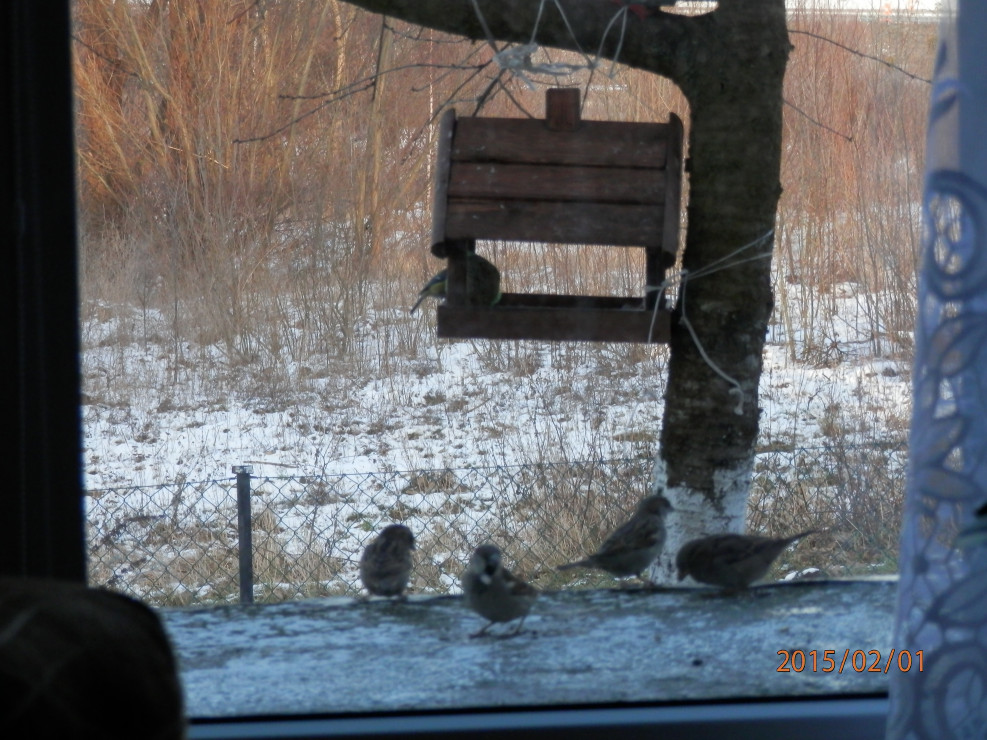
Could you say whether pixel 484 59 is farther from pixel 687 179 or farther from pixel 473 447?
pixel 473 447

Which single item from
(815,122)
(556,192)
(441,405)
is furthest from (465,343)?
(815,122)

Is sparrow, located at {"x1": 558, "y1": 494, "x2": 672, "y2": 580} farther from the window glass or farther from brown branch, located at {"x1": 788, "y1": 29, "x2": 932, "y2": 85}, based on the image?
brown branch, located at {"x1": 788, "y1": 29, "x2": 932, "y2": 85}

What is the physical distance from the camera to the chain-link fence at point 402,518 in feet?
5.89

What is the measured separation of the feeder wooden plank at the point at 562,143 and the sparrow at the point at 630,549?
2.06 feet

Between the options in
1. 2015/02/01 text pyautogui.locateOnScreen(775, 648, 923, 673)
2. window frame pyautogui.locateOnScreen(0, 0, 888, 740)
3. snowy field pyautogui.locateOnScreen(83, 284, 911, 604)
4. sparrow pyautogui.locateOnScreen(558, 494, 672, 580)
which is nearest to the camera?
window frame pyautogui.locateOnScreen(0, 0, 888, 740)

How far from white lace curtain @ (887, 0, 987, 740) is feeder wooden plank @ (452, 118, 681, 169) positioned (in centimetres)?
75

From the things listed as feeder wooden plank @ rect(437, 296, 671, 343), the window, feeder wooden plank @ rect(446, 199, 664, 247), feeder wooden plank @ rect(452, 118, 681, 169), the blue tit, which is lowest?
the window

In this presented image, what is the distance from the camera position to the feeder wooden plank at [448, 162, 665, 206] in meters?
1.61

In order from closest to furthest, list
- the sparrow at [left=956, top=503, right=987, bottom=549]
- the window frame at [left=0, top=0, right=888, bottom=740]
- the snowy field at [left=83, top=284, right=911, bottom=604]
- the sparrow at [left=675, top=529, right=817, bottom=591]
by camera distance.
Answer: the sparrow at [left=956, top=503, right=987, bottom=549] → the window frame at [left=0, top=0, right=888, bottom=740] → the sparrow at [left=675, top=529, right=817, bottom=591] → the snowy field at [left=83, top=284, right=911, bottom=604]

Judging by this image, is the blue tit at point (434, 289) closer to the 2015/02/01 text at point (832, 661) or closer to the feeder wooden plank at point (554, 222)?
the feeder wooden plank at point (554, 222)

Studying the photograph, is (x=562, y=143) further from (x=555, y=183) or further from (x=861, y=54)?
(x=861, y=54)

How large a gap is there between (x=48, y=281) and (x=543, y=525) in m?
1.07

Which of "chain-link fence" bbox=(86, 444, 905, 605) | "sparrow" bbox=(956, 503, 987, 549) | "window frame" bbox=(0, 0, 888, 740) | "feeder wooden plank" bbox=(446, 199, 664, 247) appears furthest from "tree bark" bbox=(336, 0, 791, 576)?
"sparrow" bbox=(956, 503, 987, 549)

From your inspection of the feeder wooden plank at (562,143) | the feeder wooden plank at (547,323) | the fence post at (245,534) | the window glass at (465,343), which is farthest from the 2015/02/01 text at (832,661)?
the fence post at (245,534)
